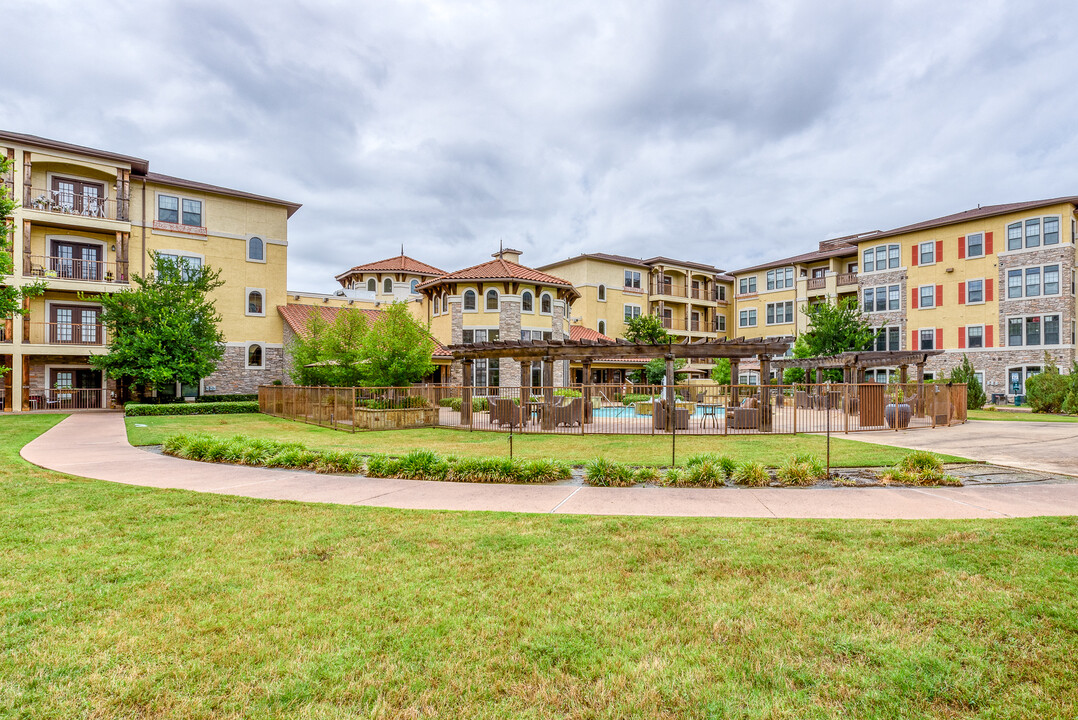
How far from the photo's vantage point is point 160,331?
25.4 metres

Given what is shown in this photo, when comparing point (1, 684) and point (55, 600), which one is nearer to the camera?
point (1, 684)

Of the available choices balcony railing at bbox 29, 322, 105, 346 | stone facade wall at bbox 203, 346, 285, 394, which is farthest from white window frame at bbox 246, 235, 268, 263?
balcony railing at bbox 29, 322, 105, 346

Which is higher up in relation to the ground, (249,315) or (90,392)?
(249,315)

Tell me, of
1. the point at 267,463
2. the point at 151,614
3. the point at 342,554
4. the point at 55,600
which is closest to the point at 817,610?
the point at 342,554

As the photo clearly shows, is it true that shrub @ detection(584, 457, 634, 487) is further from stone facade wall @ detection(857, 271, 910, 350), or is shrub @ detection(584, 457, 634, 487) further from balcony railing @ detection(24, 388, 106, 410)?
stone facade wall @ detection(857, 271, 910, 350)

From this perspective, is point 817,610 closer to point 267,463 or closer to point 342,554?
point 342,554

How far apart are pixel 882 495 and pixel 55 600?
9.63 m

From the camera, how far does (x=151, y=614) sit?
13.2ft

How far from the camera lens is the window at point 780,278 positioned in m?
48.4

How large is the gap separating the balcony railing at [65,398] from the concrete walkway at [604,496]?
889 inches

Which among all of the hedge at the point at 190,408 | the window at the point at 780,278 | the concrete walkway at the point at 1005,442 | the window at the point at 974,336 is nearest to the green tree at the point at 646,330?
the window at the point at 780,278

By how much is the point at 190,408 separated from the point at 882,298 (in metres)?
44.7

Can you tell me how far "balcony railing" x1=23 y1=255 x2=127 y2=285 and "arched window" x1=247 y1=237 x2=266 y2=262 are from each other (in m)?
6.35

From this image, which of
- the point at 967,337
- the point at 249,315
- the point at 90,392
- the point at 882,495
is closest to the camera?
the point at 882,495
